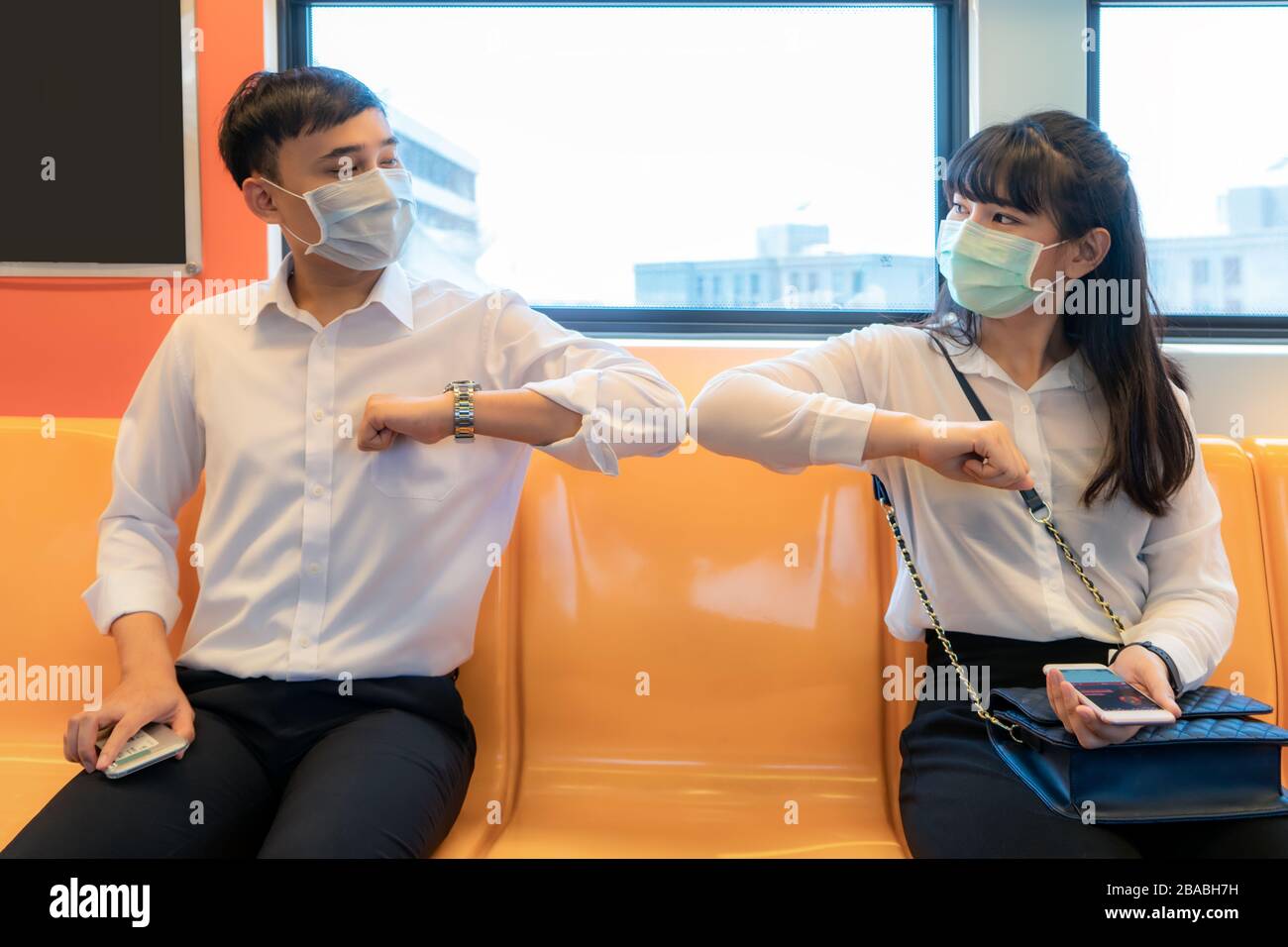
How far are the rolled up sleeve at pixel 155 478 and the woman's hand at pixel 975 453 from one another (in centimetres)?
130

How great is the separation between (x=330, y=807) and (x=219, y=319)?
929 millimetres

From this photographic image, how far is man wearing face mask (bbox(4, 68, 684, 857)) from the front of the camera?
1676 millimetres

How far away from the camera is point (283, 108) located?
5.85 ft

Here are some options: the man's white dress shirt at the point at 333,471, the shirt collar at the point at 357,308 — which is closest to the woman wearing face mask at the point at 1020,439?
the man's white dress shirt at the point at 333,471

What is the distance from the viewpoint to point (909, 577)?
1833 mm

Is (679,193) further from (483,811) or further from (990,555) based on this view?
(483,811)

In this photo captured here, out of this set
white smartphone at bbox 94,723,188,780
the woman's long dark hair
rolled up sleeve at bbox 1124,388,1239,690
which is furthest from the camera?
the woman's long dark hair

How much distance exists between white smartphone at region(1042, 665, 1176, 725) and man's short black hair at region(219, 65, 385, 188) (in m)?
1.48

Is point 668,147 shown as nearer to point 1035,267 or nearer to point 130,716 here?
point 1035,267

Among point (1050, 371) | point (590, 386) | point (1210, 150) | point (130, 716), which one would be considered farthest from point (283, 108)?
point (1210, 150)

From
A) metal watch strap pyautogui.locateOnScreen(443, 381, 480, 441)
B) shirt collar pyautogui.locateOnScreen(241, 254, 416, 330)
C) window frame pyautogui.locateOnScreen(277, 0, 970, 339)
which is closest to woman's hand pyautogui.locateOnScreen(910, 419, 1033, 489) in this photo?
metal watch strap pyautogui.locateOnScreen(443, 381, 480, 441)

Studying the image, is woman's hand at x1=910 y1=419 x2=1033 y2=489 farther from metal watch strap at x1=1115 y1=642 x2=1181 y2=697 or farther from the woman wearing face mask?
metal watch strap at x1=1115 y1=642 x2=1181 y2=697
